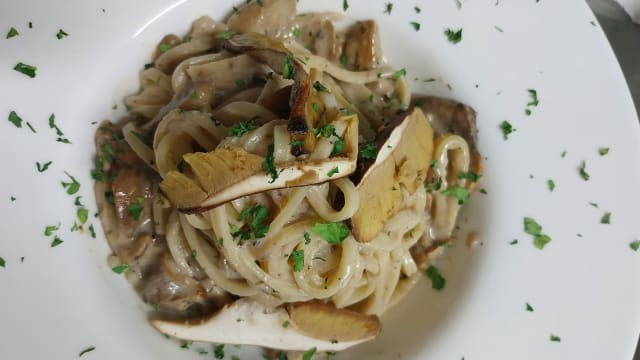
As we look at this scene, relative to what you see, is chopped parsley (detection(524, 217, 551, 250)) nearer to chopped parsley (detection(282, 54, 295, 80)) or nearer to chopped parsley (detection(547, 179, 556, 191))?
chopped parsley (detection(547, 179, 556, 191))

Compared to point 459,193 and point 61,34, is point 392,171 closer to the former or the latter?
point 459,193

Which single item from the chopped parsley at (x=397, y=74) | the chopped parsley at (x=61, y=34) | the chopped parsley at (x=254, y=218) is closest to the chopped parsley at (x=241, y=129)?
the chopped parsley at (x=254, y=218)

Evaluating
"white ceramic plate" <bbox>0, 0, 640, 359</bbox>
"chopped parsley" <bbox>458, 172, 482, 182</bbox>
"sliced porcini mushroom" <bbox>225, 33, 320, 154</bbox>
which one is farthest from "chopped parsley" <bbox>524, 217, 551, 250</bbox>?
"sliced porcini mushroom" <bbox>225, 33, 320, 154</bbox>

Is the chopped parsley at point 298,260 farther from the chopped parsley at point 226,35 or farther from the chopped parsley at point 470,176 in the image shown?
the chopped parsley at point 226,35

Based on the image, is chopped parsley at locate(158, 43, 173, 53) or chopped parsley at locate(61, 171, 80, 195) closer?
chopped parsley at locate(61, 171, 80, 195)

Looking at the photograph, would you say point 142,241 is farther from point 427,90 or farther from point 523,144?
point 523,144

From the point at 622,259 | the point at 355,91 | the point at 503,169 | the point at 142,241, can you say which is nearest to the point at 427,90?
the point at 355,91

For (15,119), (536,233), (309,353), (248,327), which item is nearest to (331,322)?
(309,353)
